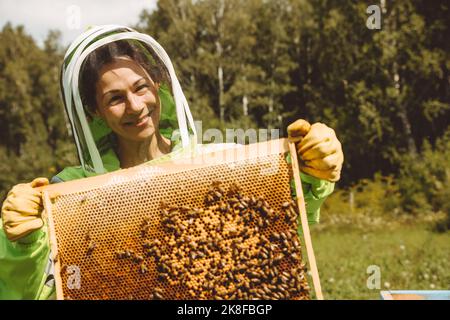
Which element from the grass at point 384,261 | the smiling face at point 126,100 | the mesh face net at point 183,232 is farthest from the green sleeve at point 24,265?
the grass at point 384,261

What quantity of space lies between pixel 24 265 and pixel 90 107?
3.42 ft

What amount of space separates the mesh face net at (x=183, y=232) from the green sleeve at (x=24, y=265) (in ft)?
0.96

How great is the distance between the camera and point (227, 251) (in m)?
2.69

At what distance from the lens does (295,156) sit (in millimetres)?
2686

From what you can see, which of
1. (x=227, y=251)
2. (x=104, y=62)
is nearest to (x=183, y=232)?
(x=227, y=251)

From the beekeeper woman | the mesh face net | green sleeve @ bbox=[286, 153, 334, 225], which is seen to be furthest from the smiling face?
green sleeve @ bbox=[286, 153, 334, 225]

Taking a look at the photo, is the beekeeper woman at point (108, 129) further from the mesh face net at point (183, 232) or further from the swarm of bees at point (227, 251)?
the swarm of bees at point (227, 251)

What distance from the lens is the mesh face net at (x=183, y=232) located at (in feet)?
8.71

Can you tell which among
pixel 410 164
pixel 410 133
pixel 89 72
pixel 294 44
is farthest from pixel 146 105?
pixel 294 44

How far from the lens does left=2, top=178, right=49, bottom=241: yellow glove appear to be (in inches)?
109

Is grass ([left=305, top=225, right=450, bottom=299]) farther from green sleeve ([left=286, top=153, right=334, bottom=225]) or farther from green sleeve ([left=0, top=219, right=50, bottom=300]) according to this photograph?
green sleeve ([left=0, top=219, right=50, bottom=300])

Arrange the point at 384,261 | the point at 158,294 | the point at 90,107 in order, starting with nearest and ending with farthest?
1. the point at 158,294
2. the point at 90,107
3. the point at 384,261

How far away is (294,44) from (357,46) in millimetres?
5825

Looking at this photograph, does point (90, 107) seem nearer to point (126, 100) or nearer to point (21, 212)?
point (126, 100)
